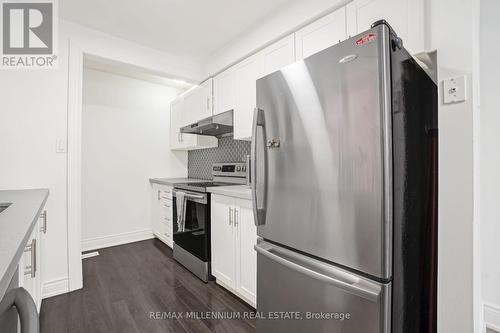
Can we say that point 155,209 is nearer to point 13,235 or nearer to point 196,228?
point 196,228

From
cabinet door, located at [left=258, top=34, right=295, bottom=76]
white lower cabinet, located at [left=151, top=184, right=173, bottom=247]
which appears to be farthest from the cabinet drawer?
cabinet door, located at [left=258, top=34, right=295, bottom=76]

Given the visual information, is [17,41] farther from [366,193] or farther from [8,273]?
[366,193]

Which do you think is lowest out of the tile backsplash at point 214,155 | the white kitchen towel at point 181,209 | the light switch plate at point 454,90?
the white kitchen towel at point 181,209

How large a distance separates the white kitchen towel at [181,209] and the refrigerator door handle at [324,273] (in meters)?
1.45

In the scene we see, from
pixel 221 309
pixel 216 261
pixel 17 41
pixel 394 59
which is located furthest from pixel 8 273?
pixel 17 41

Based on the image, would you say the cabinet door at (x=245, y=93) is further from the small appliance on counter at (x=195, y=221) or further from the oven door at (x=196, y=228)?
the oven door at (x=196, y=228)

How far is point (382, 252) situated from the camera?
0.88 m

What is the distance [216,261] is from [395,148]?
180cm

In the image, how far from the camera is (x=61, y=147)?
7.09ft

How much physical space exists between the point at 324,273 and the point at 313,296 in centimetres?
15

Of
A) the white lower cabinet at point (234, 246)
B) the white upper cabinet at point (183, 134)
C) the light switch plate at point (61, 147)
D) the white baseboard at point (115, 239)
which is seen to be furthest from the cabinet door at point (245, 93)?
the white baseboard at point (115, 239)

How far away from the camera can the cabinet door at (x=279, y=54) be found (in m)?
1.89

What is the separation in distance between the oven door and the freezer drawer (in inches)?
38.1

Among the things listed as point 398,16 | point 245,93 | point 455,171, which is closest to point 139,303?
point 245,93
